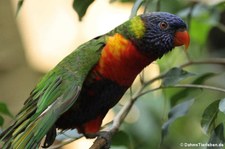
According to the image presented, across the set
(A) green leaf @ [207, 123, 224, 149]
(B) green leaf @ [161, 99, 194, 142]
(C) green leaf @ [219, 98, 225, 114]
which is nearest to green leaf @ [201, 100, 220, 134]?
(A) green leaf @ [207, 123, 224, 149]

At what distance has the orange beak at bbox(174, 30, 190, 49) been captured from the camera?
7.70 feet

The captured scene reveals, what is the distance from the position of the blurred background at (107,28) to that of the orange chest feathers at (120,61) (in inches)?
10.6

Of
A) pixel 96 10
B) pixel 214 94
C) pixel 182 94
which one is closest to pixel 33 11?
pixel 96 10

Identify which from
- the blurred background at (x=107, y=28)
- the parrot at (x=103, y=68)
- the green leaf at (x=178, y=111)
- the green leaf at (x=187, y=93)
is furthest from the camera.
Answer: the blurred background at (x=107, y=28)

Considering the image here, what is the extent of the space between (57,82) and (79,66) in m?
0.12

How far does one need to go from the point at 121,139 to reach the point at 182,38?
1.76 ft

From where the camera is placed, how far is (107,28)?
5.64 meters

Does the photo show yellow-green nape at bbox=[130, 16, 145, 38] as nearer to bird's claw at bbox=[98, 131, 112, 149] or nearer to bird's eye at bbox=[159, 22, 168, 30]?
bird's eye at bbox=[159, 22, 168, 30]

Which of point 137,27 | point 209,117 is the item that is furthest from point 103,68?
point 209,117

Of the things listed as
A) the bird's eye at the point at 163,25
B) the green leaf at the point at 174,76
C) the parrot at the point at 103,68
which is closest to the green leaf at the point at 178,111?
the green leaf at the point at 174,76

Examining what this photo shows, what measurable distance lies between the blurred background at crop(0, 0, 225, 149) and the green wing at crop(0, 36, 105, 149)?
0.40 m

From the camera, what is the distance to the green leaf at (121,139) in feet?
8.01

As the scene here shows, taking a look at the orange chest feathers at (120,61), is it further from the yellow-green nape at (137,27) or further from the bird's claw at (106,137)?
the bird's claw at (106,137)

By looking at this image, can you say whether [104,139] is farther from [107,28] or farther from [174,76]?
[107,28]
